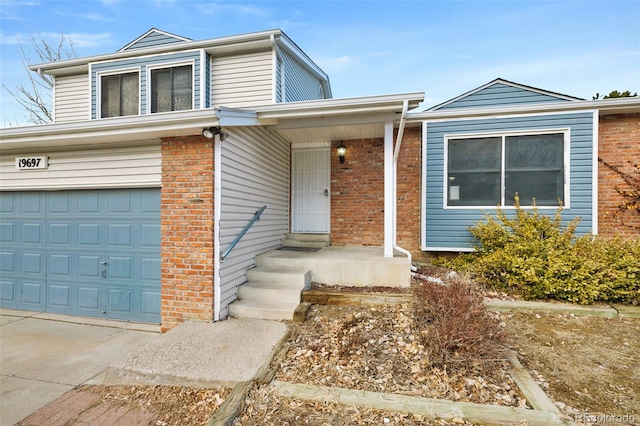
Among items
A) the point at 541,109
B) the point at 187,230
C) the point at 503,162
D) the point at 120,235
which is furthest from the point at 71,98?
the point at 541,109

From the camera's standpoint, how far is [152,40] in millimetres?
7434

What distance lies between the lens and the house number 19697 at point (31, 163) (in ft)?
15.4

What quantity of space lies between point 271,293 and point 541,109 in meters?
6.37

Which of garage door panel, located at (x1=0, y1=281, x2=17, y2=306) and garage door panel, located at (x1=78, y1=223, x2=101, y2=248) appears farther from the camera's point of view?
garage door panel, located at (x1=0, y1=281, x2=17, y2=306)

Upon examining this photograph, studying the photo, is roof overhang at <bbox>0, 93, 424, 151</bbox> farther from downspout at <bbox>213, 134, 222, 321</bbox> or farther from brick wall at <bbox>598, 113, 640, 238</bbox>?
brick wall at <bbox>598, 113, 640, 238</bbox>

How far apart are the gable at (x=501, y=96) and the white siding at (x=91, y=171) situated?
5758 mm

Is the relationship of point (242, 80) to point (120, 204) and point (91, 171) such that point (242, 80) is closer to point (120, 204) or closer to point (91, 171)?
point (91, 171)

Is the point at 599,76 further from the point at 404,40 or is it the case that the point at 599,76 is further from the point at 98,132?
the point at 98,132

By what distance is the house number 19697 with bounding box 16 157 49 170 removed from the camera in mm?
4691

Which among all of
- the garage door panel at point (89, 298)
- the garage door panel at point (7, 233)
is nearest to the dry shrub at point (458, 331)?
the garage door panel at point (89, 298)

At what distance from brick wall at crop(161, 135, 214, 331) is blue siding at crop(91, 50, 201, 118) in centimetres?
342

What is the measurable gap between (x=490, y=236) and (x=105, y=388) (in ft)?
A: 20.2

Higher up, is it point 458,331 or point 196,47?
point 196,47

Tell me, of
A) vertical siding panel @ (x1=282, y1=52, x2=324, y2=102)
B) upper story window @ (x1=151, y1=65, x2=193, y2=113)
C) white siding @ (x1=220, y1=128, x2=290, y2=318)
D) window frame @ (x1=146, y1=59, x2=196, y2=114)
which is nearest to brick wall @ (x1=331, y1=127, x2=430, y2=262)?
white siding @ (x1=220, y1=128, x2=290, y2=318)
